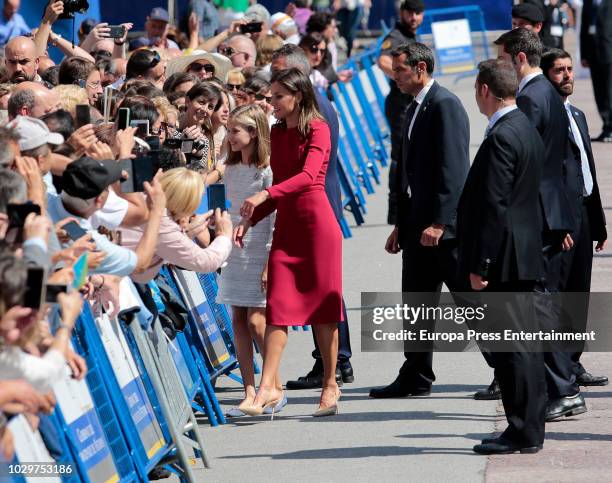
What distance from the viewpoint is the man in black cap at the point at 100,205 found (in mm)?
6012

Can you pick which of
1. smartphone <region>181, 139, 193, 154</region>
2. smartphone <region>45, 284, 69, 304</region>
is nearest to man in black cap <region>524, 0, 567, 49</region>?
smartphone <region>181, 139, 193, 154</region>

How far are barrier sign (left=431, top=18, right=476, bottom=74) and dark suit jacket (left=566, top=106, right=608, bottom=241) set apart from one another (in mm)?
18378

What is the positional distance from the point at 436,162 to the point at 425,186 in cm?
16

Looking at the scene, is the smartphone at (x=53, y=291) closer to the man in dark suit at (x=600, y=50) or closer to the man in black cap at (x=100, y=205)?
the man in black cap at (x=100, y=205)

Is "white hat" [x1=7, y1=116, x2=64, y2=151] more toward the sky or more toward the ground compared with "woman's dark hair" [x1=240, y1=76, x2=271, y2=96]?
more toward the sky

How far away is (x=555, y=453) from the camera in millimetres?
7461

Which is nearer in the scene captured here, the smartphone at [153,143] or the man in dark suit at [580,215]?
the smartphone at [153,143]

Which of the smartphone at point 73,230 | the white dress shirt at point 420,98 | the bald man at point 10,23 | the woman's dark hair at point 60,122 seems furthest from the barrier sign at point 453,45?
the smartphone at point 73,230

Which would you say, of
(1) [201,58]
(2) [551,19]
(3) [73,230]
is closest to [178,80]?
(1) [201,58]

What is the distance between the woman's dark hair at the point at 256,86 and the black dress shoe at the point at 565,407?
11.3 feet

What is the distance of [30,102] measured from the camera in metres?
8.08

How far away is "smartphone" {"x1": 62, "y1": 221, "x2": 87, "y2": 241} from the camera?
5984 mm

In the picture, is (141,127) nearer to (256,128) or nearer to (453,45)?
(256,128)

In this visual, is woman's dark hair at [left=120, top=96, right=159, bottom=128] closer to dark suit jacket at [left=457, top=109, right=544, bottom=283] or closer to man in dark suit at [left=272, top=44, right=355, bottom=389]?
man in dark suit at [left=272, top=44, right=355, bottom=389]
